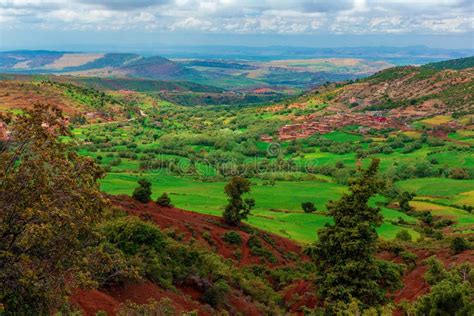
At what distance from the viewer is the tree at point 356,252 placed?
2217 centimetres

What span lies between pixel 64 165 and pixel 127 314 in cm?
515

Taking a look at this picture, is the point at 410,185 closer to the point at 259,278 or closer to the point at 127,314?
the point at 259,278

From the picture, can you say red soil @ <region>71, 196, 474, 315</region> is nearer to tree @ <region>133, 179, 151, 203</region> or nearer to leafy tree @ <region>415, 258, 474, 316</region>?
tree @ <region>133, 179, 151, 203</region>

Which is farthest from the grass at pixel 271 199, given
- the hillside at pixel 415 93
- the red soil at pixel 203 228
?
the hillside at pixel 415 93

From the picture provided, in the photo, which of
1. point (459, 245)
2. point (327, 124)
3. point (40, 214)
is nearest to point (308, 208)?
point (459, 245)

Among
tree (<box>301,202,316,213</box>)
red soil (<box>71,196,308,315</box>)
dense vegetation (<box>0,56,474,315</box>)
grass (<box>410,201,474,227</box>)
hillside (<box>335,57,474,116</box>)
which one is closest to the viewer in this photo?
dense vegetation (<box>0,56,474,315</box>)

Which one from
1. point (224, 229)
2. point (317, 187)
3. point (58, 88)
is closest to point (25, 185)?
point (224, 229)

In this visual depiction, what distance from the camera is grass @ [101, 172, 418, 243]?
187 feet

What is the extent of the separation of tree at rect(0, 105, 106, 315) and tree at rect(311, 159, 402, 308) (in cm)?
1264

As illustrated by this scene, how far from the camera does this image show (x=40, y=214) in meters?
11.8

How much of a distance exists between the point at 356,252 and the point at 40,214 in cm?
1523

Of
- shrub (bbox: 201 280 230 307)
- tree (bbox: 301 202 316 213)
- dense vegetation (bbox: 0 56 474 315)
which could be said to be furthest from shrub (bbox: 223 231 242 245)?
tree (bbox: 301 202 316 213)

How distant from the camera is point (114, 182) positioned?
74.9 m

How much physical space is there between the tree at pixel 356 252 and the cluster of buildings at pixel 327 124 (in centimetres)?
11393
